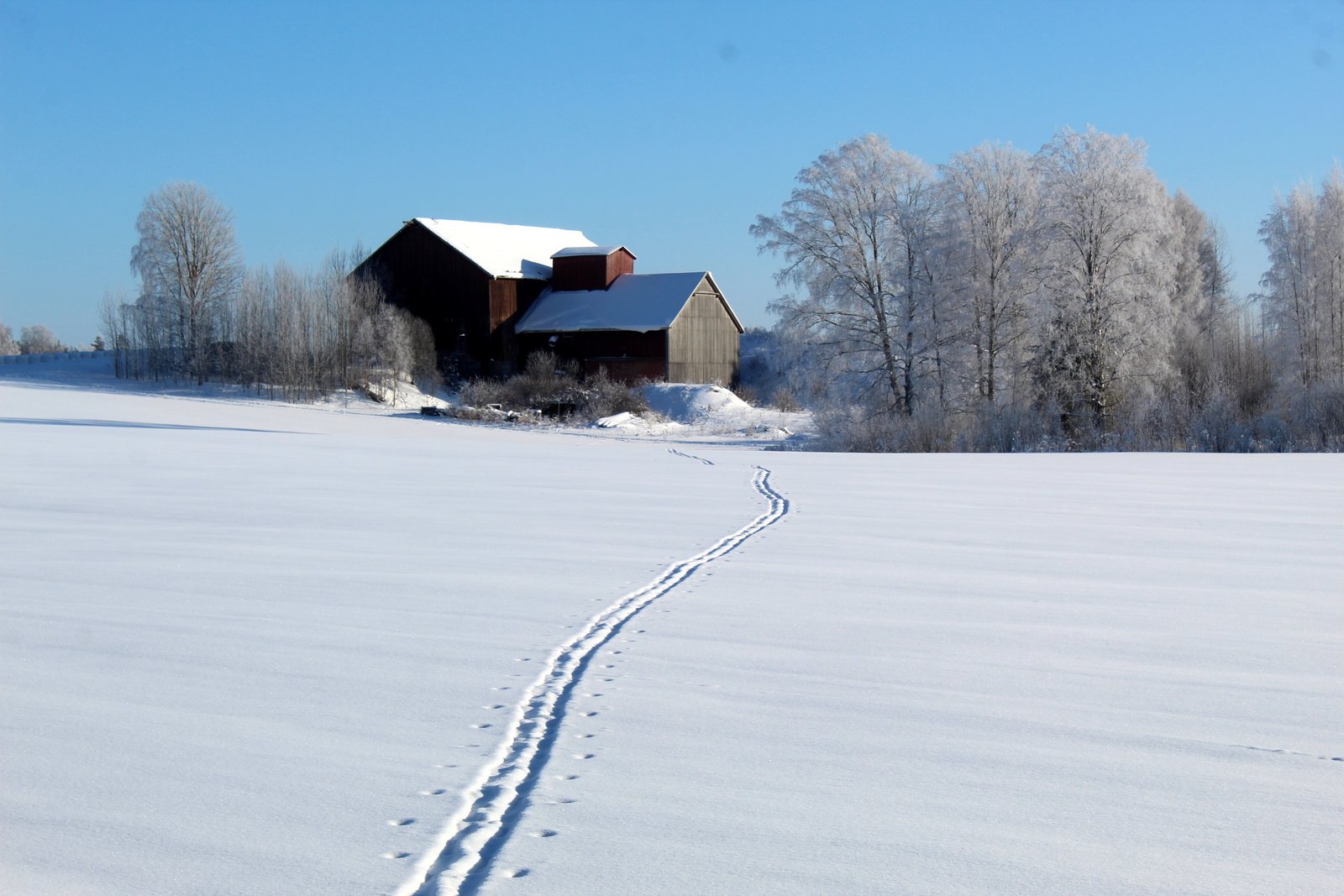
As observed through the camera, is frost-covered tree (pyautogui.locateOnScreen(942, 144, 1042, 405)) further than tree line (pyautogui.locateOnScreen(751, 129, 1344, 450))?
Yes

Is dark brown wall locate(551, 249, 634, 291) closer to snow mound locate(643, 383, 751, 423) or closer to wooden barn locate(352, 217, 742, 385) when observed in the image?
wooden barn locate(352, 217, 742, 385)

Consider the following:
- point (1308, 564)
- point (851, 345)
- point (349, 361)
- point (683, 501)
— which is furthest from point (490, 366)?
point (1308, 564)

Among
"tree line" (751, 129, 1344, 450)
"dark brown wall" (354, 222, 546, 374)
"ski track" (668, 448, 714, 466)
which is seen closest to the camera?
"ski track" (668, 448, 714, 466)

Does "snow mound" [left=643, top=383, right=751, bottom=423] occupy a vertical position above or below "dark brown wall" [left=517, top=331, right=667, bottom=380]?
below

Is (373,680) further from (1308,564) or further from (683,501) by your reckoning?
(683,501)

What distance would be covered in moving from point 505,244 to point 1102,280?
31.8m

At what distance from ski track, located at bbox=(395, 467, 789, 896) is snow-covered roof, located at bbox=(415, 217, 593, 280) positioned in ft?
149

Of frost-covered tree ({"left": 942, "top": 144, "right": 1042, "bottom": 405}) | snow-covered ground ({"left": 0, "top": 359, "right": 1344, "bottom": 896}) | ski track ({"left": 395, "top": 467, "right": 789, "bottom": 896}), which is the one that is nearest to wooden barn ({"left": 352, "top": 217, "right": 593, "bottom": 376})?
frost-covered tree ({"left": 942, "top": 144, "right": 1042, "bottom": 405})

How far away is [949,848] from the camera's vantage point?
3268 mm

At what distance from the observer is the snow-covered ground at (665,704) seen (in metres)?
3.21

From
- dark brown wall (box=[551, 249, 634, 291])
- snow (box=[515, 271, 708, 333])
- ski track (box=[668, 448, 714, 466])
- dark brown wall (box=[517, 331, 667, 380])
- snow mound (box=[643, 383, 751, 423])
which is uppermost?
A: dark brown wall (box=[551, 249, 634, 291])

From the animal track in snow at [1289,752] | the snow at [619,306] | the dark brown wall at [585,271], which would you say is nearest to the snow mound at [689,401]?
the snow at [619,306]

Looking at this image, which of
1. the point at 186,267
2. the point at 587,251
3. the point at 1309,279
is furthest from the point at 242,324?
the point at 1309,279

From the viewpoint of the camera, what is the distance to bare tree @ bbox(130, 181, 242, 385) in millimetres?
50625
